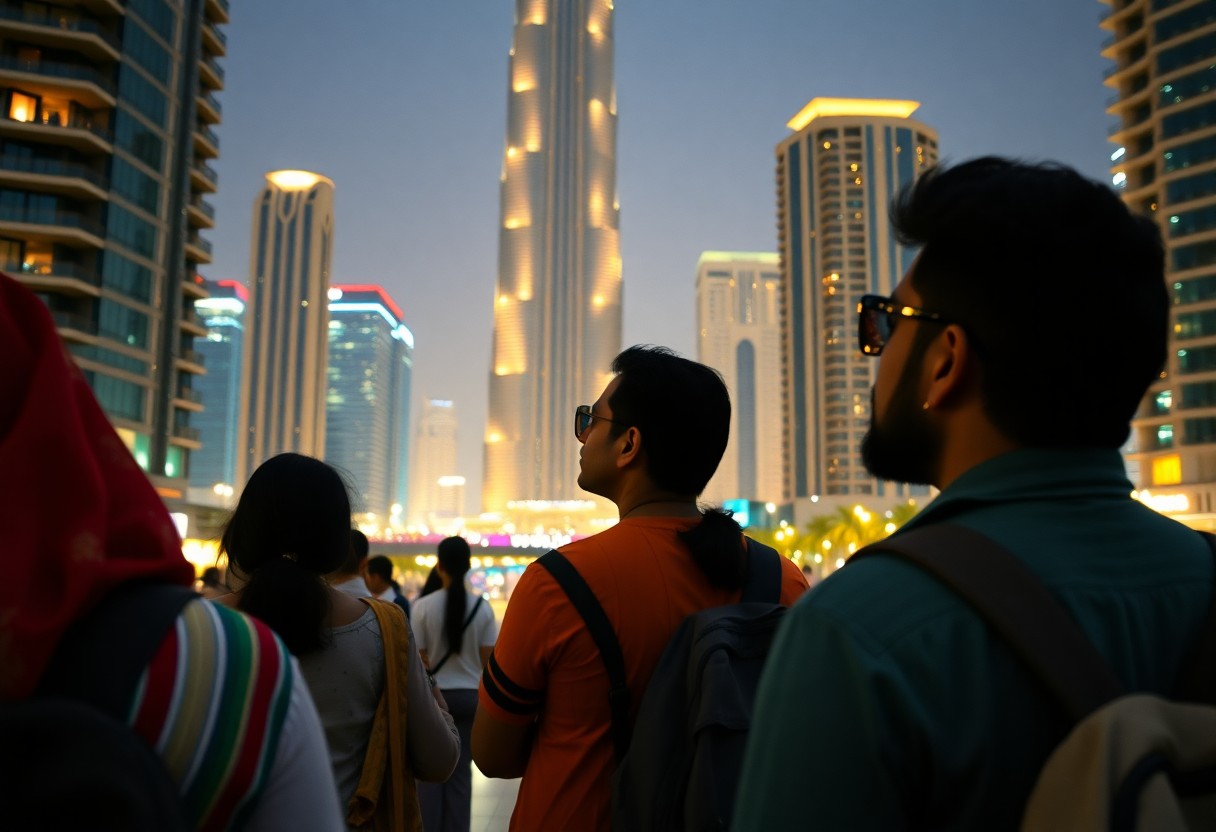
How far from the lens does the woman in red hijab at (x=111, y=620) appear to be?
852 mm

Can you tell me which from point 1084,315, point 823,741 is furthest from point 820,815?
point 1084,315

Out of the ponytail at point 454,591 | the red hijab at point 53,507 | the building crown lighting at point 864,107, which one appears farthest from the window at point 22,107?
the building crown lighting at point 864,107

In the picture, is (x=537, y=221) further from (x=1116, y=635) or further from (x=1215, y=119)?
(x=1116, y=635)

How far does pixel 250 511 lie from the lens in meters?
2.40

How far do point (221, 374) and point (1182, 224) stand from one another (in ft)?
599

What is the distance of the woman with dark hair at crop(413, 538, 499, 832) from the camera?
4684 millimetres

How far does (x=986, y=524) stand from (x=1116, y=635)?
0.17 metres

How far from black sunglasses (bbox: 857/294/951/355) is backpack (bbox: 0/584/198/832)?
3.12ft

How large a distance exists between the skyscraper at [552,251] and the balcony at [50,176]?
87.9 meters

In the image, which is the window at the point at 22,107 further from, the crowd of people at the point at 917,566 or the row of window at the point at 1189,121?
the row of window at the point at 1189,121

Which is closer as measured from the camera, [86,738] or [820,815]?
[86,738]

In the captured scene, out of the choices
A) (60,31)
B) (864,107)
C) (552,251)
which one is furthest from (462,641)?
(552,251)

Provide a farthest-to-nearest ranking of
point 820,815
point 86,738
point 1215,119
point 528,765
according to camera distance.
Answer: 1. point 1215,119
2. point 528,765
3. point 820,815
4. point 86,738

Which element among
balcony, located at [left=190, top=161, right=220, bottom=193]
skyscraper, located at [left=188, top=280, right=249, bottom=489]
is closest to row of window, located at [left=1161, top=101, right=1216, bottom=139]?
balcony, located at [left=190, top=161, right=220, bottom=193]
